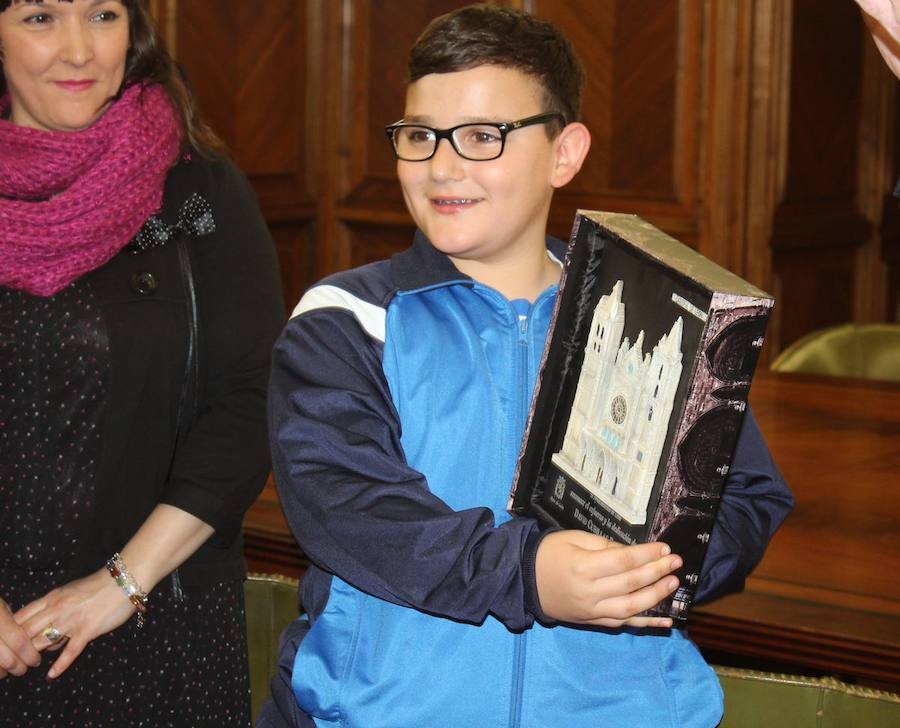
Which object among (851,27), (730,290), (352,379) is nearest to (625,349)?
(730,290)

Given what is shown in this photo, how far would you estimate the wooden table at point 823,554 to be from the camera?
1646mm

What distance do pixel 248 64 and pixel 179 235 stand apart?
12.0 ft

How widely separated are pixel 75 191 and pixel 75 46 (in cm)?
17

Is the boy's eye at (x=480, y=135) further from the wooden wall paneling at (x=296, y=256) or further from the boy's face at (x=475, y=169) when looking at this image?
the wooden wall paneling at (x=296, y=256)

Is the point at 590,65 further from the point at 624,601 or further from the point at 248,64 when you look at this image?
the point at 624,601

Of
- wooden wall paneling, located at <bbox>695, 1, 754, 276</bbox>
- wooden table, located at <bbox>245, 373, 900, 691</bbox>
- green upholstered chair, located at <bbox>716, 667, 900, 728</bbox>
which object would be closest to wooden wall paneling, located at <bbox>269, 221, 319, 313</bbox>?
wooden wall paneling, located at <bbox>695, 1, 754, 276</bbox>

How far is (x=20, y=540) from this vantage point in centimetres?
160

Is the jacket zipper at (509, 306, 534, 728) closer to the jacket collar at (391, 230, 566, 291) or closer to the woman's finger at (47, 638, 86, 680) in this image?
the jacket collar at (391, 230, 566, 291)

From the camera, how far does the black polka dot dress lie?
1.59 meters

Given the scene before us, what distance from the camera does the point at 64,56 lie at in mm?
1590

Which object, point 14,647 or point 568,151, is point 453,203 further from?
point 14,647

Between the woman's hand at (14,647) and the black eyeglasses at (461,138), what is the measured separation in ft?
2.38

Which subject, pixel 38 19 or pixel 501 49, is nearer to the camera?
pixel 501 49

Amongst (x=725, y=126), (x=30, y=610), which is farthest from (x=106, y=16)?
(x=725, y=126)
